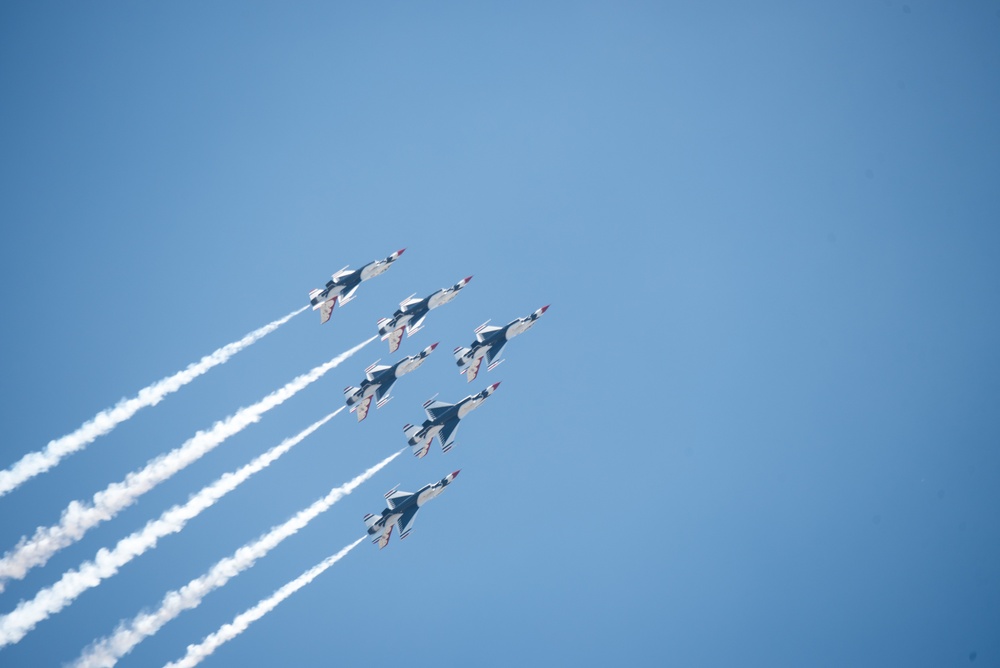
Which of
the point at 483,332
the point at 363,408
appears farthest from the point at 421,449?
the point at 483,332

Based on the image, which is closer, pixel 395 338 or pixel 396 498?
pixel 396 498

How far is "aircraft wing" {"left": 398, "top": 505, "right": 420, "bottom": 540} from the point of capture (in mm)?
56906

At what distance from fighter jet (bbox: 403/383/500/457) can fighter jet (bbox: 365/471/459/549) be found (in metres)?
2.65

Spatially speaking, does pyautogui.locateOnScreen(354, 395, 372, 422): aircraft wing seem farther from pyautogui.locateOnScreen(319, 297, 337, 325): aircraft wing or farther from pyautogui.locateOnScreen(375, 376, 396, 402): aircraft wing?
pyautogui.locateOnScreen(319, 297, 337, 325): aircraft wing

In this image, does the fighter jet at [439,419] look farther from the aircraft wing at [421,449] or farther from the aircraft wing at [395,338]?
the aircraft wing at [395,338]

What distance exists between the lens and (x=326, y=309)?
58.0 m

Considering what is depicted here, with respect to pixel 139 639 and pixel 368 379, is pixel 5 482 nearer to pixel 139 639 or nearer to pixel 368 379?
pixel 139 639

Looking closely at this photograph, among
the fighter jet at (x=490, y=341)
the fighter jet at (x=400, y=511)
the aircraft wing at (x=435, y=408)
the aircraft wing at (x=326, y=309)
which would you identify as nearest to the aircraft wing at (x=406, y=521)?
the fighter jet at (x=400, y=511)

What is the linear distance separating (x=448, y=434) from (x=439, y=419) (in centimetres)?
164

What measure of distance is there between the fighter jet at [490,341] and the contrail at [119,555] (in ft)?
31.6

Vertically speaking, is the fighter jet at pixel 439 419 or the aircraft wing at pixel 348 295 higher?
the aircraft wing at pixel 348 295

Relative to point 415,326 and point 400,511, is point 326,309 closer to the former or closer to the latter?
point 415,326

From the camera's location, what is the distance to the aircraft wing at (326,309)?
5787 centimetres

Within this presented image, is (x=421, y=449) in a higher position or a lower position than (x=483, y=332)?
lower
